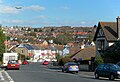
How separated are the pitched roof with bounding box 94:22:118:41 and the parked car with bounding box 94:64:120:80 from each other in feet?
86.0

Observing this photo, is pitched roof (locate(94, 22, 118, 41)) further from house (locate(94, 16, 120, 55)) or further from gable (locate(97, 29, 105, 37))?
gable (locate(97, 29, 105, 37))

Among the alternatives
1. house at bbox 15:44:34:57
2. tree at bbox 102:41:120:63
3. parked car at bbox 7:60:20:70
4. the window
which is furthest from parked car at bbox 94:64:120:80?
house at bbox 15:44:34:57

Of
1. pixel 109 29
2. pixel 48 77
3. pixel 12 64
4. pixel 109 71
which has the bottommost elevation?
pixel 48 77

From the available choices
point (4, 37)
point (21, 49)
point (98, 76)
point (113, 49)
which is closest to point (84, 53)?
point (4, 37)

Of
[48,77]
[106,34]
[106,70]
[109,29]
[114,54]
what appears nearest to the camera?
[106,70]

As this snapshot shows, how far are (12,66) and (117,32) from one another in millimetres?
18611

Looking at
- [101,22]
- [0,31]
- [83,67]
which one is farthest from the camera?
[0,31]

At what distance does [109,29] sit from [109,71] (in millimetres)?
30706

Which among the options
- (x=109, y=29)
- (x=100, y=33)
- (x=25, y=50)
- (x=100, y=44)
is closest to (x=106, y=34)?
(x=109, y=29)

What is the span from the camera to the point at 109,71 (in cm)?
3291

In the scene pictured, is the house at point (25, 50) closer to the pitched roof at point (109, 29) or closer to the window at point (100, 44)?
the window at point (100, 44)

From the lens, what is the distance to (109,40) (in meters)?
60.2

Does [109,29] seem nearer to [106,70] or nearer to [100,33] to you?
[100,33]

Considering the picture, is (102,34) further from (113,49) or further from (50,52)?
(50,52)
